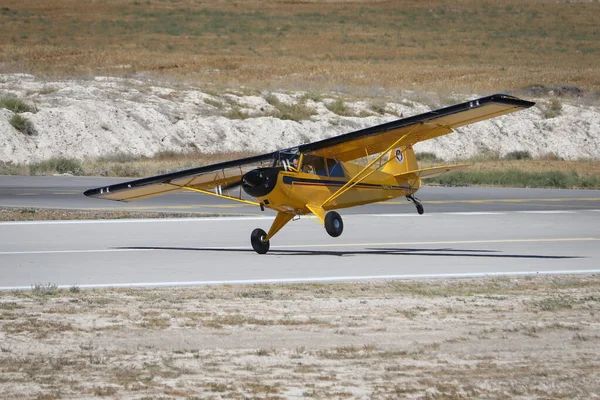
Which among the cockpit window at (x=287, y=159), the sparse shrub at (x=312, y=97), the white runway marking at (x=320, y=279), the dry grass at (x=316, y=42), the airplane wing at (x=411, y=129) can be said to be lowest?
the white runway marking at (x=320, y=279)

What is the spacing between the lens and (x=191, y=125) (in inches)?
2153

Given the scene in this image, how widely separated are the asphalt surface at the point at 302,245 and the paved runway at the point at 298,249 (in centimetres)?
2

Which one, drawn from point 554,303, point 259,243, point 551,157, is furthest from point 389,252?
point 551,157

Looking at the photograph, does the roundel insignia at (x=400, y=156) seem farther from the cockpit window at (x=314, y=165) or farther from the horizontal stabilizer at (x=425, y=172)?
the cockpit window at (x=314, y=165)

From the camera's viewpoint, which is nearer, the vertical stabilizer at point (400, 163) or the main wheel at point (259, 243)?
the main wheel at point (259, 243)

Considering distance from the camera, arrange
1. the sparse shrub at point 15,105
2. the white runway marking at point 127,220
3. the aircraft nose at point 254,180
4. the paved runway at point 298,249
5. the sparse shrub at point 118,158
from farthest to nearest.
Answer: the sparse shrub at point 15,105 < the sparse shrub at point 118,158 < the white runway marking at point 127,220 < the aircraft nose at point 254,180 < the paved runway at point 298,249

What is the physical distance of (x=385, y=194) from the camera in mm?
20719

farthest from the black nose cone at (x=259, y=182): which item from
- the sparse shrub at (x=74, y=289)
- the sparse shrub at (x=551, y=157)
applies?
the sparse shrub at (x=551, y=157)

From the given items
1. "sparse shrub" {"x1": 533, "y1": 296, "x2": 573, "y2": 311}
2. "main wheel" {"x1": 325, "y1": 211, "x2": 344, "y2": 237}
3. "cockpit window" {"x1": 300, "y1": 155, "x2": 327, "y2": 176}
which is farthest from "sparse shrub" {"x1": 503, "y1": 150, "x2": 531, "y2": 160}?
"sparse shrub" {"x1": 533, "y1": 296, "x2": 573, "y2": 311}

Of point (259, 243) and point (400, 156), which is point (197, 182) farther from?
point (400, 156)

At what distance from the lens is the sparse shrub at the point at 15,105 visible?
2029 inches

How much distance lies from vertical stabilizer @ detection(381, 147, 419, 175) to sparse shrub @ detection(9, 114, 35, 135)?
3150 cm

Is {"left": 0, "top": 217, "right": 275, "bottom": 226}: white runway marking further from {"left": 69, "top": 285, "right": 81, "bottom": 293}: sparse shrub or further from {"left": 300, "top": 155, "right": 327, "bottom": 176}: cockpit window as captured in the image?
{"left": 69, "top": 285, "right": 81, "bottom": 293}: sparse shrub

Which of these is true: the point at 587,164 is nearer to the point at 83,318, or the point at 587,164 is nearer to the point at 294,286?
the point at 294,286
